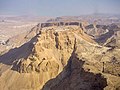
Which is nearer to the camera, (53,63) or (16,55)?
(53,63)

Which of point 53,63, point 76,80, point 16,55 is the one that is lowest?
point 16,55

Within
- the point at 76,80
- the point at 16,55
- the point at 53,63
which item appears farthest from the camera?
the point at 16,55

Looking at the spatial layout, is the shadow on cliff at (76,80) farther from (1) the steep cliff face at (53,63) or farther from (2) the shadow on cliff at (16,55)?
(2) the shadow on cliff at (16,55)

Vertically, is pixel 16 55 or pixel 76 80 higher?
pixel 76 80

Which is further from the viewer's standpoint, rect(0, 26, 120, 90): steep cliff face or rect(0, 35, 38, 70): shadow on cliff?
rect(0, 35, 38, 70): shadow on cliff

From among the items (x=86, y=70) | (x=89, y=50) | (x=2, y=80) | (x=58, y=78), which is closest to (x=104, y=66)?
(x=86, y=70)

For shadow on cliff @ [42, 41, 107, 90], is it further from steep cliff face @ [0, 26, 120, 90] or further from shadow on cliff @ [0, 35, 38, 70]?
shadow on cliff @ [0, 35, 38, 70]

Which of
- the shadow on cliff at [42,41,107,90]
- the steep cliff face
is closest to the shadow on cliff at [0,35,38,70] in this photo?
the steep cliff face

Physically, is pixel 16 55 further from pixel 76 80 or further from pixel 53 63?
pixel 76 80

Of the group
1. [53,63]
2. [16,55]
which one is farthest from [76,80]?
[16,55]
